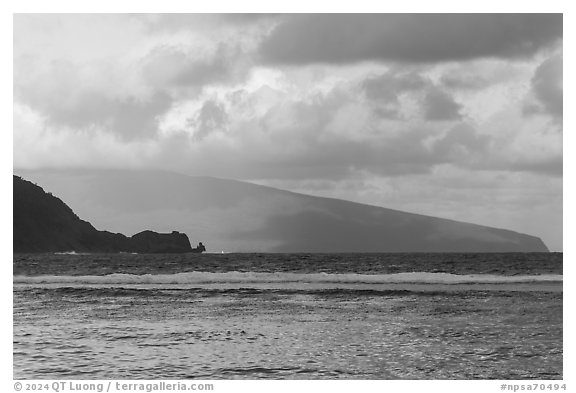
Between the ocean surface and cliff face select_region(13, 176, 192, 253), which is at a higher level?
cliff face select_region(13, 176, 192, 253)

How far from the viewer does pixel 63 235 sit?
3292 inches

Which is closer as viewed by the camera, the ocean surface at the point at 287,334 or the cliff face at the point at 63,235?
the ocean surface at the point at 287,334

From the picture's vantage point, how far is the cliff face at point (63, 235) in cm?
6456

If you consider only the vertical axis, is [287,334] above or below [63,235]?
below

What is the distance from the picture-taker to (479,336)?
17.9m

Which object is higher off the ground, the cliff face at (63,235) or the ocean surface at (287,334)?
the cliff face at (63,235)

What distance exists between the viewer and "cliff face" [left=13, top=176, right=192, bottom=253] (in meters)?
64.6

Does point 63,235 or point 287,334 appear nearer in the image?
point 287,334

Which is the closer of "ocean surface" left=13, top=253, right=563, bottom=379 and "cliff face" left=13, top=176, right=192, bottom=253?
"ocean surface" left=13, top=253, right=563, bottom=379
